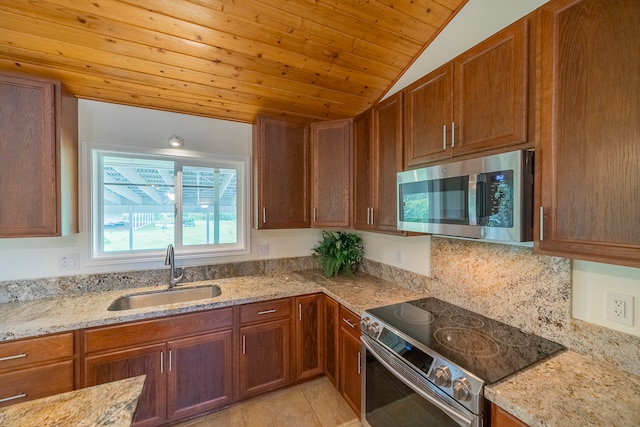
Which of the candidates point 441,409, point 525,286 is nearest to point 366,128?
point 525,286

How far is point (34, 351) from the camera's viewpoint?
1.46m

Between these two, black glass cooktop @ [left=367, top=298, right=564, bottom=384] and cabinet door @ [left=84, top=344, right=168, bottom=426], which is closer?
black glass cooktop @ [left=367, top=298, right=564, bottom=384]

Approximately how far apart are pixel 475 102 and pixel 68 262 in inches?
115

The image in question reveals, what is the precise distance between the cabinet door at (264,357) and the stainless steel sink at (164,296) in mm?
464

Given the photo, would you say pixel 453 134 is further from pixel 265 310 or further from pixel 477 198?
pixel 265 310

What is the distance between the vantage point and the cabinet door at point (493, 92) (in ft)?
3.72

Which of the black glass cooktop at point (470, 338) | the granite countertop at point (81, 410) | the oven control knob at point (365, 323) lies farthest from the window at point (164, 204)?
the black glass cooktop at point (470, 338)

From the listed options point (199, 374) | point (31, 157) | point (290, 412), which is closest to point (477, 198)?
point (290, 412)

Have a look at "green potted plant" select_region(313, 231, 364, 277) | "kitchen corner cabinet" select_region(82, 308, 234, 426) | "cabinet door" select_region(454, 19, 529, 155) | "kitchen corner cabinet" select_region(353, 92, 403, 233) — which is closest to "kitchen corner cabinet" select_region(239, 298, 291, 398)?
"kitchen corner cabinet" select_region(82, 308, 234, 426)

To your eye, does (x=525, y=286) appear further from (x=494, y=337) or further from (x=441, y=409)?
(x=441, y=409)

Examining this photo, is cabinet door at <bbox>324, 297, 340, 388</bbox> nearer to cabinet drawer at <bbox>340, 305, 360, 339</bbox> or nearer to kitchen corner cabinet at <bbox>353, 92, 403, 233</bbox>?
cabinet drawer at <bbox>340, 305, 360, 339</bbox>

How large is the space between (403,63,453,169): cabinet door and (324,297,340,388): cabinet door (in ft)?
4.09

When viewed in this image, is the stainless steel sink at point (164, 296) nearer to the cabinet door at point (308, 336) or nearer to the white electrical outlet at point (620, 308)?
the cabinet door at point (308, 336)

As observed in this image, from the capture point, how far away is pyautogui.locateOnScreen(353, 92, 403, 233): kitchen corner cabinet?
185 centimetres
